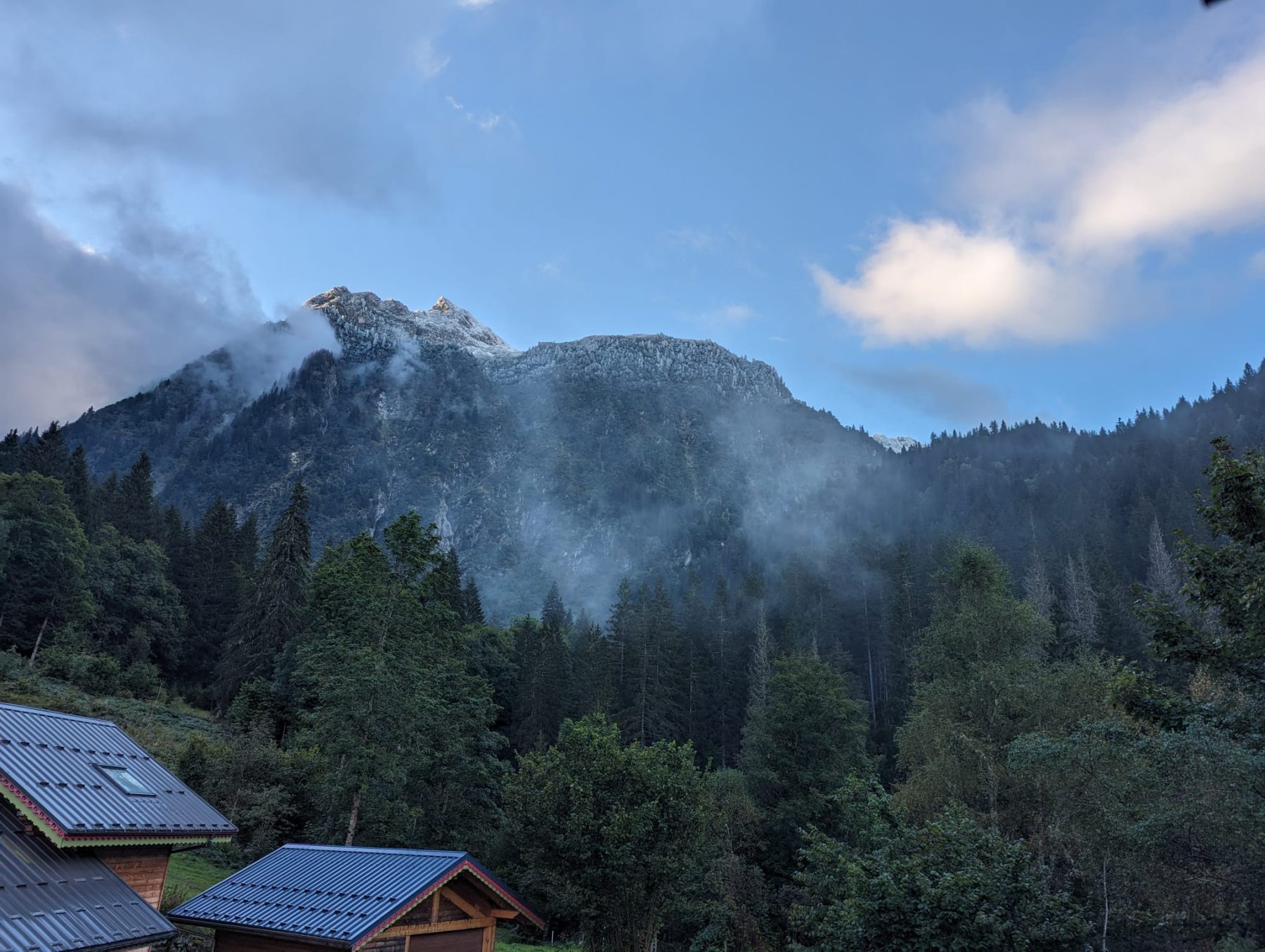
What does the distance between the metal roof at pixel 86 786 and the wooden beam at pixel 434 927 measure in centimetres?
483

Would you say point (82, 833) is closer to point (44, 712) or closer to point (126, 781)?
point (126, 781)

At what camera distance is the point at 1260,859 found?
17828 mm

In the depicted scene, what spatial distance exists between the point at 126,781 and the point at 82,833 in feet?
11.0

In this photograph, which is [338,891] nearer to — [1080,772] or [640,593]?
[1080,772]

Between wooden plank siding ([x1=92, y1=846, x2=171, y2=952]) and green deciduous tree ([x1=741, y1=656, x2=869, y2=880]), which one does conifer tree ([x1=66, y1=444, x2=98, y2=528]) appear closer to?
green deciduous tree ([x1=741, y1=656, x2=869, y2=880])

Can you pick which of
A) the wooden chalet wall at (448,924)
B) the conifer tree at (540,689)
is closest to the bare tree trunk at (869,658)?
the conifer tree at (540,689)

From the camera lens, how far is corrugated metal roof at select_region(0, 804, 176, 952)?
13.4 metres

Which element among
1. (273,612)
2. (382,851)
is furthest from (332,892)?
(273,612)

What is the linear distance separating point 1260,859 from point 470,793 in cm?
3542

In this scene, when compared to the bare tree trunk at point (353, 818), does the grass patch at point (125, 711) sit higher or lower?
higher

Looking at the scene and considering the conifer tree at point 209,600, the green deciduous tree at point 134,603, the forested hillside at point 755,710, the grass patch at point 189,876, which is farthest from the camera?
the conifer tree at point 209,600

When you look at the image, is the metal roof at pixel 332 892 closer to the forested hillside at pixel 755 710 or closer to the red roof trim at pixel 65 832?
the red roof trim at pixel 65 832

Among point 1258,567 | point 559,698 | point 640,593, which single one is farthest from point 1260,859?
point 640,593

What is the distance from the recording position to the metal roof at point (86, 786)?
15.7m
